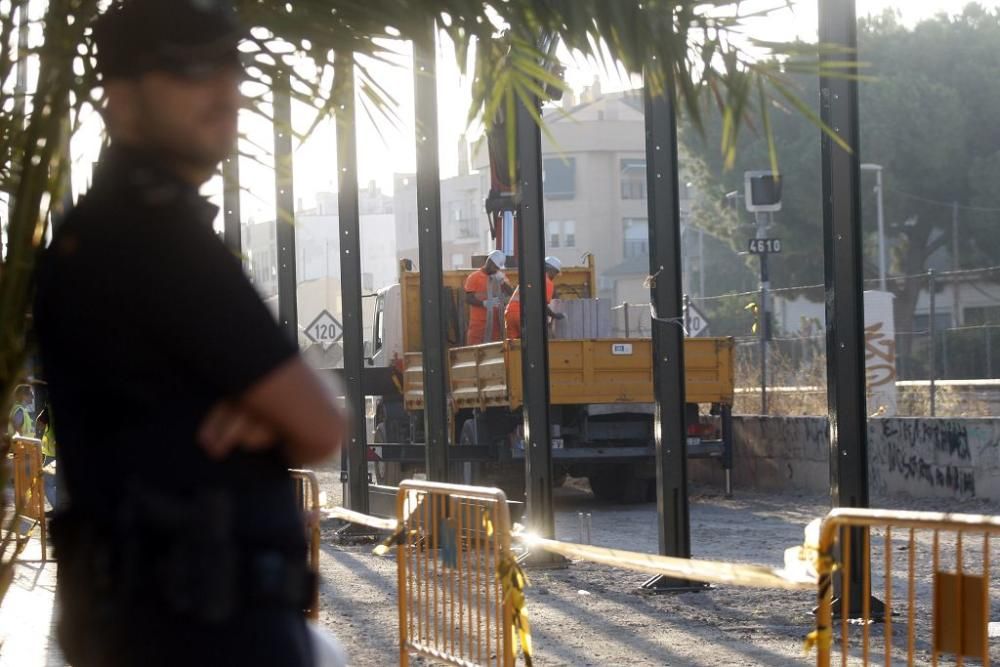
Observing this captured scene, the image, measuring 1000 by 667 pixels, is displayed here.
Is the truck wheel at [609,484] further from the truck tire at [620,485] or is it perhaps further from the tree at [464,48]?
the tree at [464,48]

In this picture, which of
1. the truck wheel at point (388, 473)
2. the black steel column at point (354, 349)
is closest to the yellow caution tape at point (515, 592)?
the black steel column at point (354, 349)

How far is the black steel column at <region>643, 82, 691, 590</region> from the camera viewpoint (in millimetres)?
10172

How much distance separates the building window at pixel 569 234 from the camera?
81.8 meters

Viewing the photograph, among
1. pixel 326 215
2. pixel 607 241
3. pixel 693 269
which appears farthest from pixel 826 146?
pixel 326 215

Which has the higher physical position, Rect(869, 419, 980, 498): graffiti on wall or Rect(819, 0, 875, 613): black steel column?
Rect(819, 0, 875, 613): black steel column

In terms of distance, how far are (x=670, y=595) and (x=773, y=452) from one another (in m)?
11.0

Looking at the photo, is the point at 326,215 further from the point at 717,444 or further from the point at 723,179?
the point at 717,444

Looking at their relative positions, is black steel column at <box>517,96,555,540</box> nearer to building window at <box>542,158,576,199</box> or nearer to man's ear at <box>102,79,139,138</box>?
man's ear at <box>102,79,139,138</box>

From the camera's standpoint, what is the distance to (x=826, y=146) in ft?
28.1

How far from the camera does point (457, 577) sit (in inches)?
292

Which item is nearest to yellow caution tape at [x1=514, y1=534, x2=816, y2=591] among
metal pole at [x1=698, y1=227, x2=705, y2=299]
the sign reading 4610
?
the sign reading 4610

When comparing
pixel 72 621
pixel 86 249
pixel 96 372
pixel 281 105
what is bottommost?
pixel 72 621

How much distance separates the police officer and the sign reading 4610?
2972 centimetres

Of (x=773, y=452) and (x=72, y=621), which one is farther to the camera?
(x=773, y=452)
